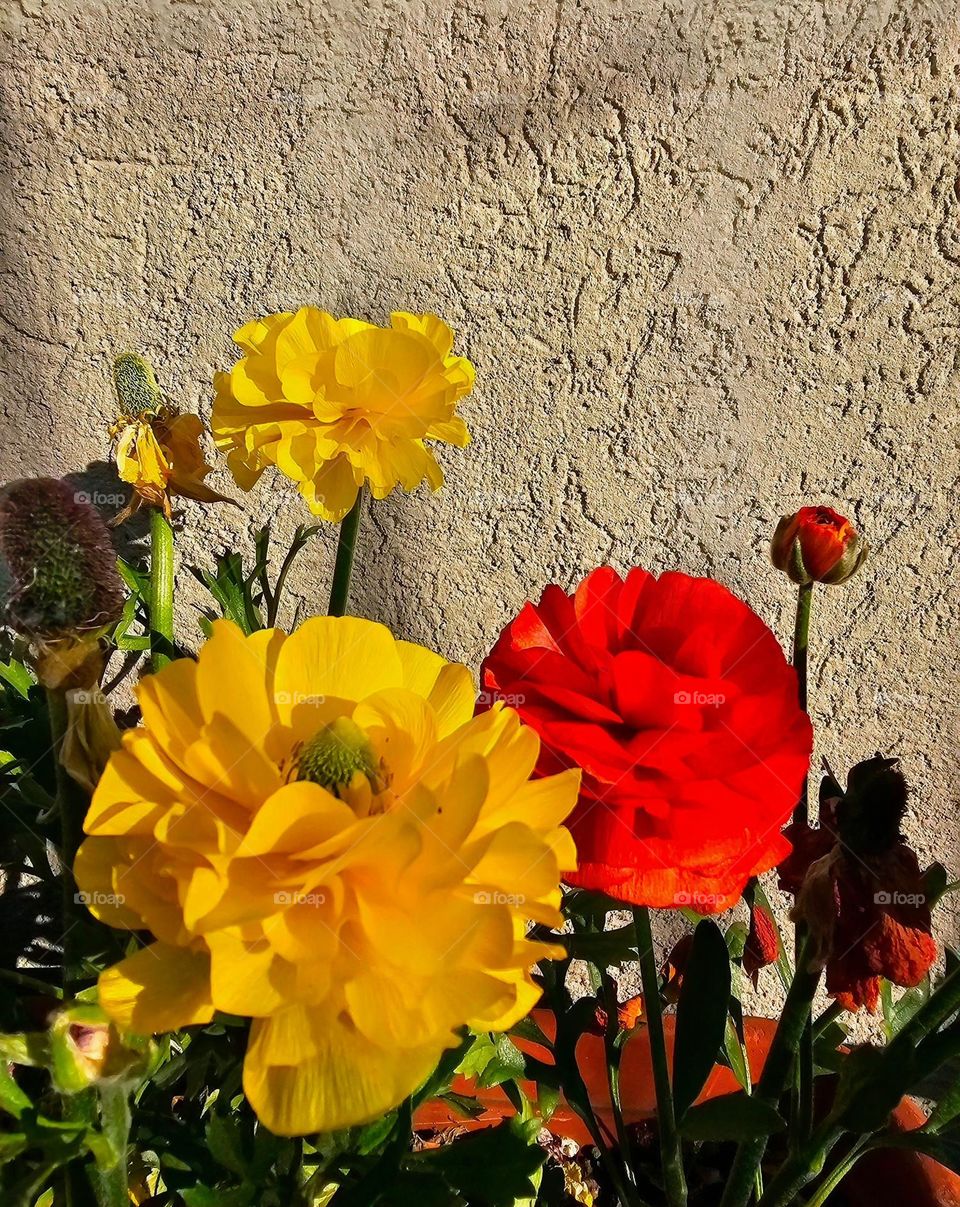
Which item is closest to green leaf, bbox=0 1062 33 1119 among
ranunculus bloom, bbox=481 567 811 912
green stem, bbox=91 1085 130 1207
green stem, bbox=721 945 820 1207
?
green stem, bbox=91 1085 130 1207

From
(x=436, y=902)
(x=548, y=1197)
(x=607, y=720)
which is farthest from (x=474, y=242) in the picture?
(x=548, y=1197)

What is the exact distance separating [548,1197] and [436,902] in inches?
16.9

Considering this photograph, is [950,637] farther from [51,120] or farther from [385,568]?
[51,120]

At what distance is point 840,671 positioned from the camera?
0.93m

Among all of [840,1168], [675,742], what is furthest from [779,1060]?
[675,742]

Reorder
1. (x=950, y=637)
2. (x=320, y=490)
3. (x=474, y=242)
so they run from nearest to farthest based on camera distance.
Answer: (x=320, y=490) → (x=474, y=242) → (x=950, y=637)

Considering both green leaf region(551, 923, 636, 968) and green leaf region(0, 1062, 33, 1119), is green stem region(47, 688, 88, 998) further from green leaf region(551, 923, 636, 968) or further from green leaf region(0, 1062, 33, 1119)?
green leaf region(551, 923, 636, 968)

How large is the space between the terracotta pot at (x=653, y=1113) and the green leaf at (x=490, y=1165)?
192 millimetres

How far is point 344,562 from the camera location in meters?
0.55

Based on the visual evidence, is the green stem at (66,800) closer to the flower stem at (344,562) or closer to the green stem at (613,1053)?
the flower stem at (344,562)

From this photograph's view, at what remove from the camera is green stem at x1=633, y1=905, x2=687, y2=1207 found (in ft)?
1.39

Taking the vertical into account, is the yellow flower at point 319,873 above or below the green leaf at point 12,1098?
above

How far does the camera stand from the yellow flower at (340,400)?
1.72 ft

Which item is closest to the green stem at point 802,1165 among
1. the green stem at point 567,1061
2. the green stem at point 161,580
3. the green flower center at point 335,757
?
the green stem at point 567,1061
